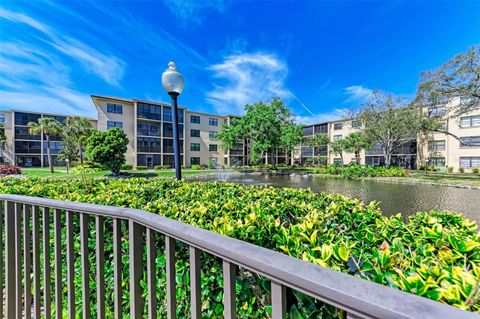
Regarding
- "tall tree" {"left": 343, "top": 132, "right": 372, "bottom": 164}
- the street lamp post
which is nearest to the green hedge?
the street lamp post

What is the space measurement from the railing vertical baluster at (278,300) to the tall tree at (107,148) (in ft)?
87.8

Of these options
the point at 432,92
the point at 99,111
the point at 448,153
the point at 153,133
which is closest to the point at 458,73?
the point at 432,92

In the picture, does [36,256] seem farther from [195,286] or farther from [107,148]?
[107,148]

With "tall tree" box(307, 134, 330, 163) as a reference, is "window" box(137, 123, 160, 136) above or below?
above

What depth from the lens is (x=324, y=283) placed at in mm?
658

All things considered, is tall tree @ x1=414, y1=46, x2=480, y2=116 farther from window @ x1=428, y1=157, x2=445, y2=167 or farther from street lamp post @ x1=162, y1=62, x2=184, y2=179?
street lamp post @ x1=162, y1=62, x2=184, y2=179

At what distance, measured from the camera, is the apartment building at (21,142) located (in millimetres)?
40531

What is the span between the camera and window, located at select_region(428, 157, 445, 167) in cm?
3562

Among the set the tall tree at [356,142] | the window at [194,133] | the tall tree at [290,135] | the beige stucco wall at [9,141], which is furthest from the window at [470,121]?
the beige stucco wall at [9,141]

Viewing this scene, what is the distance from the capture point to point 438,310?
0.52m

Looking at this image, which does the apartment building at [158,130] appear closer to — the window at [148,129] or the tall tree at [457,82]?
the window at [148,129]

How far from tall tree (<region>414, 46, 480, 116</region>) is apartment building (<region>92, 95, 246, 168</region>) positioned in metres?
28.5

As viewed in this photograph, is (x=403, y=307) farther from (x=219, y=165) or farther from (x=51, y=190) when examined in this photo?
(x=219, y=165)

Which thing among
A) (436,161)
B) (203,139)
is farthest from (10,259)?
(436,161)
